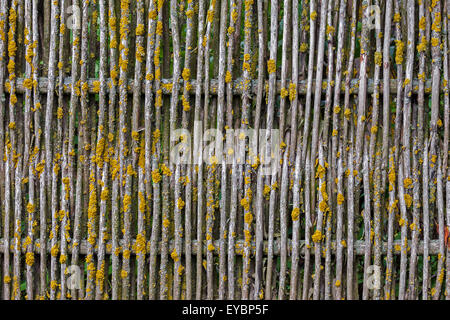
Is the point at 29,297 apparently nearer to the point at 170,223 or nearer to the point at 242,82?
the point at 170,223

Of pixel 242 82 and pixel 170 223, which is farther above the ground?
pixel 242 82

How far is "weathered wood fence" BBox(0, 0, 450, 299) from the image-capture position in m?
2.08

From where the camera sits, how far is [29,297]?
218cm

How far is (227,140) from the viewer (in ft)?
6.89

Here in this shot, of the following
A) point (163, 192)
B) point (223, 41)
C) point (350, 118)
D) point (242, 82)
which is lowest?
point (163, 192)

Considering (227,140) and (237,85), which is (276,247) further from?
(237,85)

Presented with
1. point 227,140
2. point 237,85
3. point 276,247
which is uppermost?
point 237,85

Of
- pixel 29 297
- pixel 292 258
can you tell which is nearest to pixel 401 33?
pixel 292 258

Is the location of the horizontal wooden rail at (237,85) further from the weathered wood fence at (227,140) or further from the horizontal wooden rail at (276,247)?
the horizontal wooden rail at (276,247)

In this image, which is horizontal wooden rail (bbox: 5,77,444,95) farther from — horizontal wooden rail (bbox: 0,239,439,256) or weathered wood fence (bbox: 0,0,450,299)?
horizontal wooden rail (bbox: 0,239,439,256)

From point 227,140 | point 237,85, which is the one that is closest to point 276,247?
point 227,140

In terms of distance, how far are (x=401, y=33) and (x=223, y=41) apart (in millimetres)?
851

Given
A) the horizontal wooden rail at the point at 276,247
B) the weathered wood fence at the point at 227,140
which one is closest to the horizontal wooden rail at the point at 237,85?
the weathered wood fence at the point at 227,140

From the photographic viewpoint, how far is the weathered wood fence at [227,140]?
2.08 metres
